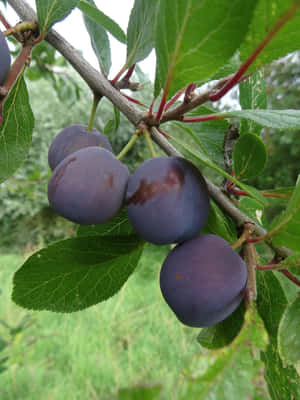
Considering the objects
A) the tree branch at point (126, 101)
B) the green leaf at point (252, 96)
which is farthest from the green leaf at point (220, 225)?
the green leaf at point (252, 96)

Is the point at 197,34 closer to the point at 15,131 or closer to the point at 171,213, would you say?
the point at 171,213

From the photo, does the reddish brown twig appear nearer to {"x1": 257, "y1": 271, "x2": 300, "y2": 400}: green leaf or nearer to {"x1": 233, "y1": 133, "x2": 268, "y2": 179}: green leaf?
{"x1": 233, "y1": 133, "x2": 268, "y2": 179}: green leaf

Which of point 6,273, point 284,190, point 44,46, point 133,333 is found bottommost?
point 133,333

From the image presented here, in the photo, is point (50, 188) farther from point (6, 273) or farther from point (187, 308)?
point (6, 273)

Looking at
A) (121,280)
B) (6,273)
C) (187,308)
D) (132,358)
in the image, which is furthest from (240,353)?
(6,273)

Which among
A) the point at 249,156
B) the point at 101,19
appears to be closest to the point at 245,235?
the point at 249,156

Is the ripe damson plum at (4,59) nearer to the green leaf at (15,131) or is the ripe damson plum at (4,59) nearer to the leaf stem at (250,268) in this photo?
the green leaf at (15,131)
